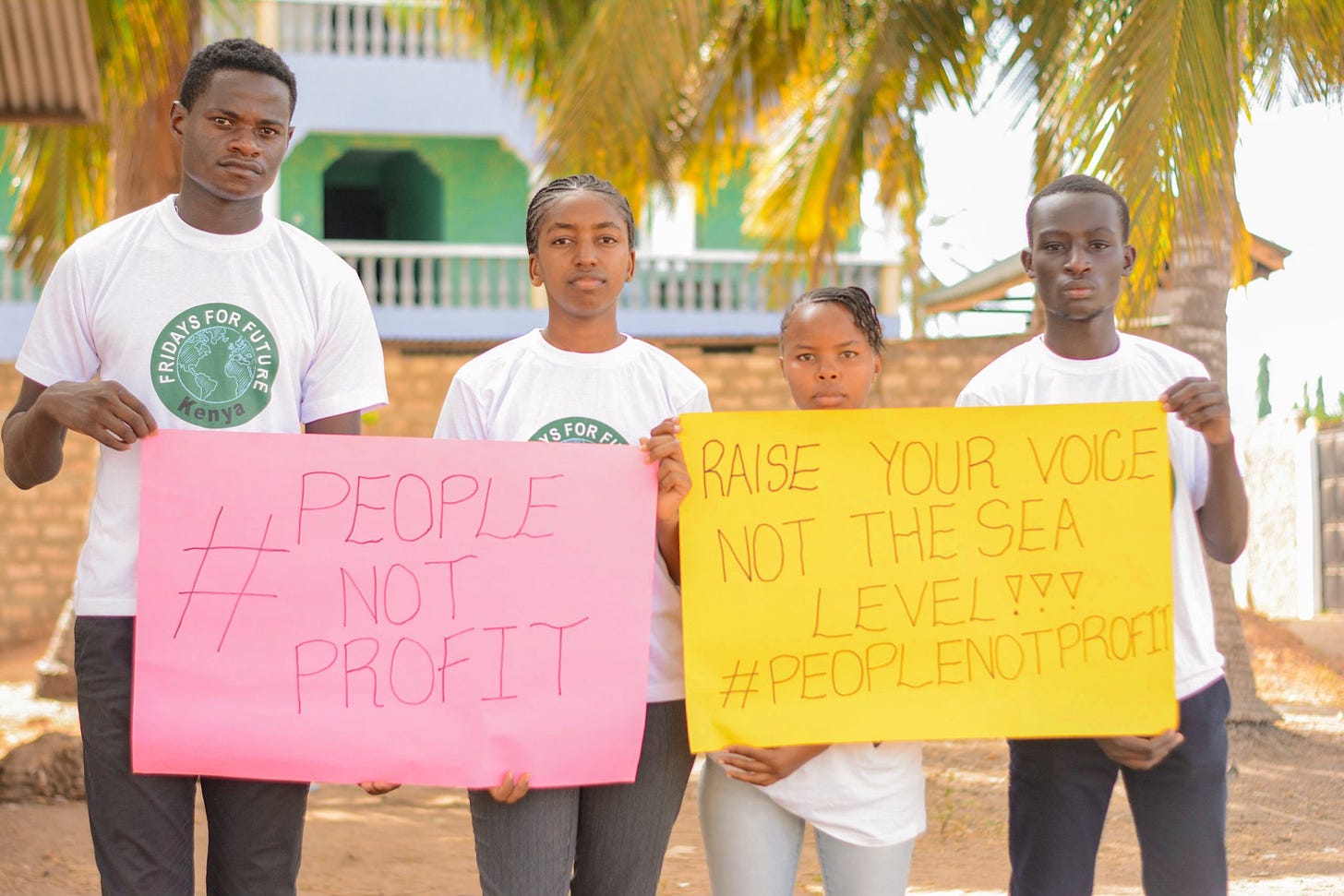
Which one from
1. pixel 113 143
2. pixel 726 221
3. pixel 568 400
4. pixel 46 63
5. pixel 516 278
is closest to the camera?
pixel 568 400

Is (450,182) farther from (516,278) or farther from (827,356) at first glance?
(827,356)

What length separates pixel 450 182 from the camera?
52.7 ft

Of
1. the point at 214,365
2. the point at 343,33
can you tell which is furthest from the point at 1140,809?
the point at 343,33

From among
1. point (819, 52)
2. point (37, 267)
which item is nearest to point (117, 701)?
point (37, 267)

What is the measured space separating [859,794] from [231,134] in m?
1.62

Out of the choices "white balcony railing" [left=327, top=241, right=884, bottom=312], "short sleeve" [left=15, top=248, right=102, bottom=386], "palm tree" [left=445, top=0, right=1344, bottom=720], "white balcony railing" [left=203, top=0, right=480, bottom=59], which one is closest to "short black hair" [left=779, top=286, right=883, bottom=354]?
"short sleeve" [left=15, top=248, right=102, bottom=386]

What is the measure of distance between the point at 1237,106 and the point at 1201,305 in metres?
1.18

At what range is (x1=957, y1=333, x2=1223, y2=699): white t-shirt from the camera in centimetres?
273

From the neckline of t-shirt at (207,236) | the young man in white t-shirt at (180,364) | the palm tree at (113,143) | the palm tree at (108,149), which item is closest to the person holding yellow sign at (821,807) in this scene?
the young man in white t-shirt at (180,364)

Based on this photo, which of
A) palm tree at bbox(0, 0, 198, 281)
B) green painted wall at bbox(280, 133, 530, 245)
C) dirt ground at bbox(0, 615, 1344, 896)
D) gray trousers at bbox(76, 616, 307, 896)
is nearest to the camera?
gray trousers at bbox(76, 616, 307, 896)

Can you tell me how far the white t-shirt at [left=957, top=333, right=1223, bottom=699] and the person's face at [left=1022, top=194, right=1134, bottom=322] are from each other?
0.11 metres

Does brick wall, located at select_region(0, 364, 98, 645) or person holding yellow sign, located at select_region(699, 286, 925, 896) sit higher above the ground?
brick wall, located at select_region(0, 364, 98, 645)

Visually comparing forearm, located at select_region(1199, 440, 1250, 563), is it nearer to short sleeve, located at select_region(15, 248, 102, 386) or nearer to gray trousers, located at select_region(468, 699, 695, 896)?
gray trousers, located at select_region(468, 699, 695, 896)

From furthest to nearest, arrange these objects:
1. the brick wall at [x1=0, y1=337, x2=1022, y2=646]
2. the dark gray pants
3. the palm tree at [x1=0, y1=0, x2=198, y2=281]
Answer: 1. the brick wall at [x1=0, y1=337, x2=1022, y2=646]
2. the palm tree at [x1=0, y1=0, x2=198, y2=281]
3. the dark gray pants
